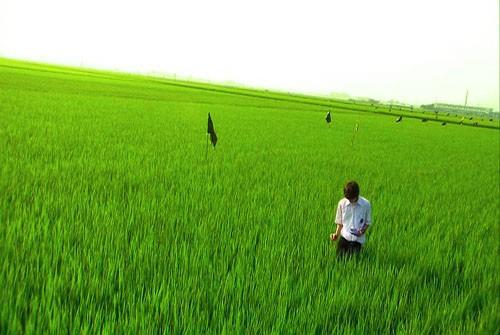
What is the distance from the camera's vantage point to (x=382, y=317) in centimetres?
197

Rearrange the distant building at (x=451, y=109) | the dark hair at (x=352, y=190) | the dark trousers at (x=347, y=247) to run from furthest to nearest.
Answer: the distant building at (x=451, y=109) → the dark trousers at (x=347, y=247) → the dark hair at (x=352, y=190)

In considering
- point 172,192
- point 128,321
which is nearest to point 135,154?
point 172,192

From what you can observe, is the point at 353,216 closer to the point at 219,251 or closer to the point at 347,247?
the point at 347,247

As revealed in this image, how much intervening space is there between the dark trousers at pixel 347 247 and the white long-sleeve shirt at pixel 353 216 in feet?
0.14

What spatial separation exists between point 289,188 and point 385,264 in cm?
219

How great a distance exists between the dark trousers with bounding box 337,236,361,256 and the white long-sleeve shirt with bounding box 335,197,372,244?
0.04 meters

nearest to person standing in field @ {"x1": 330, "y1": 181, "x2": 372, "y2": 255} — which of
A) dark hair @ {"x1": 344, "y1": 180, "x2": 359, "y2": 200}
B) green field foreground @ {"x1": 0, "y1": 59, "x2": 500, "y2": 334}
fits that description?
dark hair @ {"x1": 344, "y1": 180, "x2": 359, "y2": 200}

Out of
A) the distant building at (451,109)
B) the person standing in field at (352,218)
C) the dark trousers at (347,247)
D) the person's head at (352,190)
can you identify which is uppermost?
the distant building at (451,109)

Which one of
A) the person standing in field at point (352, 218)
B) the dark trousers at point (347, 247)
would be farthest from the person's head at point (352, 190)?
the dark trousers at point (347, 247)

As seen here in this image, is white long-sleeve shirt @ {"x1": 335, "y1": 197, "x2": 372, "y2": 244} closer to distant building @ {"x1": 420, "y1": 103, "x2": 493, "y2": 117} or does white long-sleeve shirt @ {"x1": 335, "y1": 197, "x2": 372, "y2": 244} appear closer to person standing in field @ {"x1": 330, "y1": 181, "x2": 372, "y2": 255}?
person standing in field @ {"x1": 330, "y1": 181, "x2": 372, "y2": 255}

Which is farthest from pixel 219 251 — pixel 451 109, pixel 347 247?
pixel 451 109

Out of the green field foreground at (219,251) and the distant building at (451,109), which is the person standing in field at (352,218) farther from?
the distant building at (451,109)

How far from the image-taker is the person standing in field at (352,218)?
2475 millimetres

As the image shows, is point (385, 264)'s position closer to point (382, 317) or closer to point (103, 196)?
point (382, 317)
